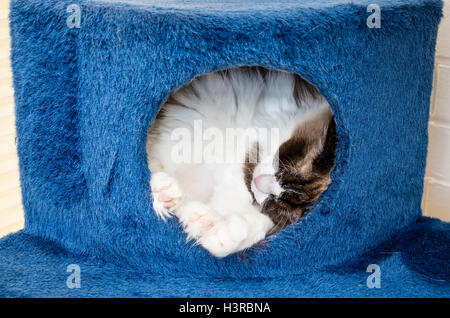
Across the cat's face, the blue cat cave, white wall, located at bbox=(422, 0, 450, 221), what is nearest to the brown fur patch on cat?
the cat's face

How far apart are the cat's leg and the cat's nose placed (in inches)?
4.4

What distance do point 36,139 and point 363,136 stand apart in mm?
797

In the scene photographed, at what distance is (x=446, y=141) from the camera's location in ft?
6.04

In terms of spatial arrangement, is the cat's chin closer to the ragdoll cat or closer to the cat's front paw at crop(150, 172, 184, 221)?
the ragdoll cat

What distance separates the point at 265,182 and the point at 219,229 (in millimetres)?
231

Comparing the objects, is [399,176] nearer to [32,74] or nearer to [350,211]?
[350,211]

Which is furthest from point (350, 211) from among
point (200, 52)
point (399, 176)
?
point (200, 52)

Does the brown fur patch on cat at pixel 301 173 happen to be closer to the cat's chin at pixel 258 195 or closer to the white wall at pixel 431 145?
the cat's chin at pixel 258 195

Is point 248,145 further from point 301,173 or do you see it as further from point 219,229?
point 219,229

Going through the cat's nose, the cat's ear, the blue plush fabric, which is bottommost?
the blue plush fabric

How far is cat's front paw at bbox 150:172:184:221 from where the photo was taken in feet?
4.06

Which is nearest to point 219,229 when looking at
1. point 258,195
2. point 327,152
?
point 258,195

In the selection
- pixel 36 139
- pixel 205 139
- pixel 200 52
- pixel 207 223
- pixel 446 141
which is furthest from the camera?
pixel 446 141

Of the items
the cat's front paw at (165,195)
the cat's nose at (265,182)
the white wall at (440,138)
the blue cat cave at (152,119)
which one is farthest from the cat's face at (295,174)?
the white wall at (440,138)
